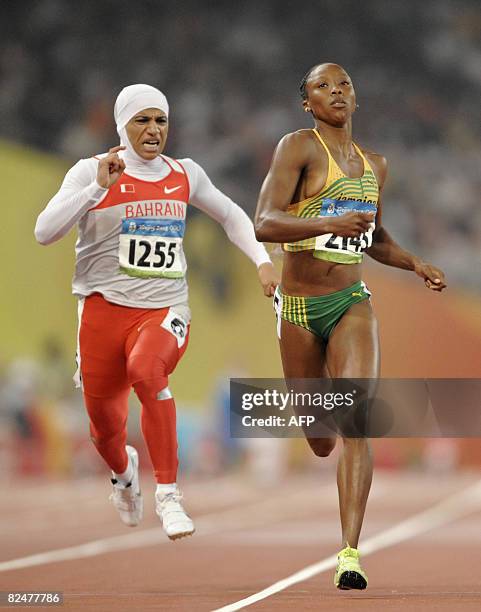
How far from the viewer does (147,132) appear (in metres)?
6.28

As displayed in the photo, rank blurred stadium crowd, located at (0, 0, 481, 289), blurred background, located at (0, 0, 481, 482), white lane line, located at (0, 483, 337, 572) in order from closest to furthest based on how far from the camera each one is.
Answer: white lane line, located at (0, 483, 337, 572), blurred background, located at (0, 0, 481, 482), blurred stadium crowd, located at (0, 0, 481, 289)

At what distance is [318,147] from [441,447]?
16.1 metres

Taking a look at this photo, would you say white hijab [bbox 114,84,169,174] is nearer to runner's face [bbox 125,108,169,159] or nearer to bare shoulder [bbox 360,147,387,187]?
runner's face [bbox 125,108,169,159]

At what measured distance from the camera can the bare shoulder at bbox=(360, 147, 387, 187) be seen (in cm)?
603

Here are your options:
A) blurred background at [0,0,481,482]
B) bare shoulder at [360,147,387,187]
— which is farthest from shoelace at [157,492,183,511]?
blurred background at [0,0,481,482]

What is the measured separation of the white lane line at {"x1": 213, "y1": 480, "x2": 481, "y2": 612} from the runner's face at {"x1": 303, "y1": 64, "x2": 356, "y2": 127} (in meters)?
2.11

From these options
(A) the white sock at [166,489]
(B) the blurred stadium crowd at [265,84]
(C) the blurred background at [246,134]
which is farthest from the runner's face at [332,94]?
(B) the blurred stadium crowd at [265,84]

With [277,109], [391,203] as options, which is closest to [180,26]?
[277,109]

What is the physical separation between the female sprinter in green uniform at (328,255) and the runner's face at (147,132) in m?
0.73

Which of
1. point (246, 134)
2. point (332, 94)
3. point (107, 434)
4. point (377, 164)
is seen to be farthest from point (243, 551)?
point (246, 134)

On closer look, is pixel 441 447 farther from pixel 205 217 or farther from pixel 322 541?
pixel 322 541

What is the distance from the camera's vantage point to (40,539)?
1009cm

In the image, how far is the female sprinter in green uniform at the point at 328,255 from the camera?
18.3 feet

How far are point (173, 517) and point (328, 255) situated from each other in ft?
4.39
